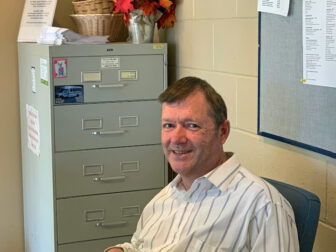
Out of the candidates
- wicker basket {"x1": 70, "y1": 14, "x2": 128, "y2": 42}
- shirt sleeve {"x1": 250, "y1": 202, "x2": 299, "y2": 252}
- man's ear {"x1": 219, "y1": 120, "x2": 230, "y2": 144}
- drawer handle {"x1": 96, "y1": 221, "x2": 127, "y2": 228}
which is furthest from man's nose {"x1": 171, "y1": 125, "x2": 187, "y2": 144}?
wicker basket {"x1": 70, "y1": 14, "x2": 128, "y2": 42}

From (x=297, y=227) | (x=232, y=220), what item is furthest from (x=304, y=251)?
(x=232, y=220)

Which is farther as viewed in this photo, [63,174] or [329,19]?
[63,174]

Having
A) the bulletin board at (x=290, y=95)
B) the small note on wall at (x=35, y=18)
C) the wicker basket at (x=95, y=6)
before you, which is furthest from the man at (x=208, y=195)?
the small note on wall at (x=35, y=18)

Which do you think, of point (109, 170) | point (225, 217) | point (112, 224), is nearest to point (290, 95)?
point (225, 217)

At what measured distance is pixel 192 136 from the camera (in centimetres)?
172

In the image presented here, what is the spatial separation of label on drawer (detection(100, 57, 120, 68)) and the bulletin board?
0.78 m

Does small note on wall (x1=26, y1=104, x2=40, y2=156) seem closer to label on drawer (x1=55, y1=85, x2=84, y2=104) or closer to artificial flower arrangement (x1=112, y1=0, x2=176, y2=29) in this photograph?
label on drawer (x1=55, y1=85, x2=84, y2=104)

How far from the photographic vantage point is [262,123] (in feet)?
7.13

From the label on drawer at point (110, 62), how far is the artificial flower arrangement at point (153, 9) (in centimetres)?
24

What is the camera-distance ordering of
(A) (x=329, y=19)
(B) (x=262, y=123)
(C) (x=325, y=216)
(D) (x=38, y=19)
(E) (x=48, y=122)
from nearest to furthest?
(A) (x=329, y=19), (C) (x=325, y=216), (B) (x=262, y=123), (E) (x=48, y=122), (D) (x=38, y=19)

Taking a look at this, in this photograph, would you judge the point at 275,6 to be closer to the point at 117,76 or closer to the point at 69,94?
the point at 117,76

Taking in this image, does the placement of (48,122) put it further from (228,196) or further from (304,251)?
(304,251)

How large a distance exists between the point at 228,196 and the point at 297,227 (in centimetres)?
21

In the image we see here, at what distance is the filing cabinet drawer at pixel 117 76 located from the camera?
2639 millimetres
